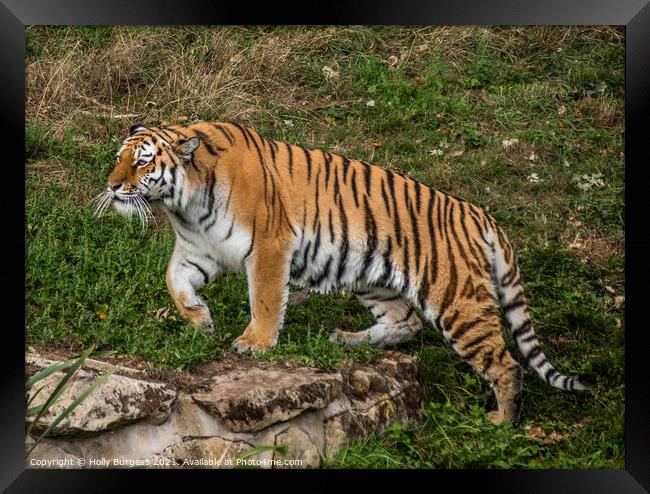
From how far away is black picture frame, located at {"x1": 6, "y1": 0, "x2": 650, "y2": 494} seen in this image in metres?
4.43

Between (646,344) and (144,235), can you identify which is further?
(144,235)

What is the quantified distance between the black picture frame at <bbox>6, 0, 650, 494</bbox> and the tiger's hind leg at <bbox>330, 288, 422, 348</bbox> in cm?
123

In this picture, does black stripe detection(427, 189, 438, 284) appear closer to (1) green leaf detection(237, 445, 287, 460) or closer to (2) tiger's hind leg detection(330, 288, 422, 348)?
(2) tiger's hind leg detection(330, 288, 422, 348)

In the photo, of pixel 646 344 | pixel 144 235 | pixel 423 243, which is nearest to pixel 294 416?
pixel 423 243

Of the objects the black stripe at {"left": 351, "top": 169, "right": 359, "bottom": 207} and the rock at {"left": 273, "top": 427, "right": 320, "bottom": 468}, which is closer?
the rock at {"left": 273, "top": 427, "right": 320, "bottom": 468}

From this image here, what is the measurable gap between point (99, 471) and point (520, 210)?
3.42m

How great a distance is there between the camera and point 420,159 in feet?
22.8

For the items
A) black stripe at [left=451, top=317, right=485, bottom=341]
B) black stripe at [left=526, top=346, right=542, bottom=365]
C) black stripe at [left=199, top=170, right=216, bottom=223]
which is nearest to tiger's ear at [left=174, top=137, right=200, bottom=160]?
black stripe at [left=199, top=170, right=216, bottom=223]

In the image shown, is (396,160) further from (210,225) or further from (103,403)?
(103,403)
